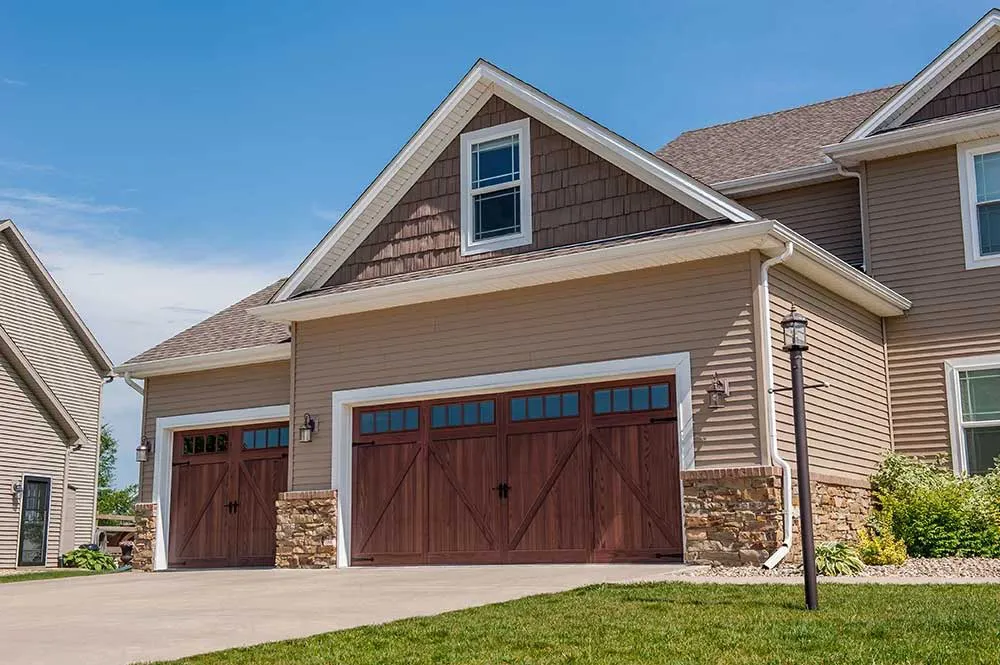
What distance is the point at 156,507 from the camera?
19.7m

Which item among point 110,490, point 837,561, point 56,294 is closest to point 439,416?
point 837,561

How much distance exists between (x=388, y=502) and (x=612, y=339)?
4046 millimetres

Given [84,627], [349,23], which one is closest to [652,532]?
[84,627]

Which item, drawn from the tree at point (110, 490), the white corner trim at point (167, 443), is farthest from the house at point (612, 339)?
the tree at point (110, 490)

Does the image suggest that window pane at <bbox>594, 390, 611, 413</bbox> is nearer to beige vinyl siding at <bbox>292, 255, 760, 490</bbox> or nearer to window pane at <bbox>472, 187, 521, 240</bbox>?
beige vinyl siding at <bbox>292, 255, 760, 490</bbox>

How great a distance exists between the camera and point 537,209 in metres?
15.9

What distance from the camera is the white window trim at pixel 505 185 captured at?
1599 centimetres

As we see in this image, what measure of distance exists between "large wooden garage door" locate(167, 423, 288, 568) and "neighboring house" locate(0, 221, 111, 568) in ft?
20.7

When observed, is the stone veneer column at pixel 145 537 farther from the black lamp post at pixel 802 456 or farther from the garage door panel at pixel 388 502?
the black lamp post at pixel 802 456

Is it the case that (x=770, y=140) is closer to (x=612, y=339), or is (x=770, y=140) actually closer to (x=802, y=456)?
(x=612, y=339)

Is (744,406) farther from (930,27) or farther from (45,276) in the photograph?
(45,276)

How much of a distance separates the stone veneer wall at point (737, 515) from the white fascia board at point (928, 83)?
583 centimetres

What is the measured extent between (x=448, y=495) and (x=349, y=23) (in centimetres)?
650

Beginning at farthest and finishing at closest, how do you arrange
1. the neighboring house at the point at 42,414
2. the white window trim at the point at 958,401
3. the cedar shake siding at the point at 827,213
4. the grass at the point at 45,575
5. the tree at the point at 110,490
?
the tree at the point at 110,490 → the neighboring house at the point at 42,414 → the grass at the point at 45,575 → the cedar shake siding at the point at 827,213 → the white window trim at the point at 958,401
